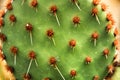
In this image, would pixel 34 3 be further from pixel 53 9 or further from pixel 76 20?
pixel 76 20

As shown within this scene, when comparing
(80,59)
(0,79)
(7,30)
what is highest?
(7,30)

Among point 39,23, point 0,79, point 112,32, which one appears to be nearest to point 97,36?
point 112,32

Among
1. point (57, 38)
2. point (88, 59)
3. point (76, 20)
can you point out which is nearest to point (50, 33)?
point (57, 38)

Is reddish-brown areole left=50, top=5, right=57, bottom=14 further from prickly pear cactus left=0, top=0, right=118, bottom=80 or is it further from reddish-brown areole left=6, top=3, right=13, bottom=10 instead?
reddish-brown areole left=6, top=3, right=13, bottom=10

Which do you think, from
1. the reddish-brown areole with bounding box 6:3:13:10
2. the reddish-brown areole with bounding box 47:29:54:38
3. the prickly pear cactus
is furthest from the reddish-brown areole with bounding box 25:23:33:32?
the reddish-brown areole with bounding box 6:3:13:10

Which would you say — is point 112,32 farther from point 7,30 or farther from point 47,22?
point 7,30

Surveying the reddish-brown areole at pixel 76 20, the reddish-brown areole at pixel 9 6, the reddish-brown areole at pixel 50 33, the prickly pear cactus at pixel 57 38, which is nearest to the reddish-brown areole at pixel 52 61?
the prickly pear cactus at pixel 57 38

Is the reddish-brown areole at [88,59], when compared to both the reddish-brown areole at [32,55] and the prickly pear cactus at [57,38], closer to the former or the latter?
the prickly pear cactus at [57,38]

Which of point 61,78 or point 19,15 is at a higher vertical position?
point 19,15
